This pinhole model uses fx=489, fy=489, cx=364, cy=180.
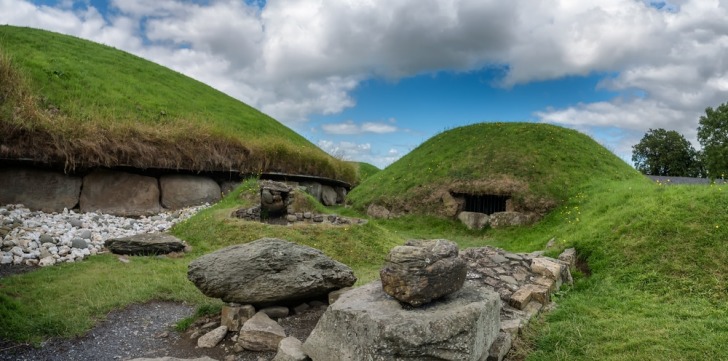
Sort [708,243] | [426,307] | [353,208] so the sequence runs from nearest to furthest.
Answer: [426,307] < [708,243] < [353,208]

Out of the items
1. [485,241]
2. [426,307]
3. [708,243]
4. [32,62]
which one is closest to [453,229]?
[485,241]

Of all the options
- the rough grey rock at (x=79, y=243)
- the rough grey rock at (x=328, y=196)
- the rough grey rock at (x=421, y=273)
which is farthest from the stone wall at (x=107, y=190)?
the rough grey rock at (x=421, y=273)

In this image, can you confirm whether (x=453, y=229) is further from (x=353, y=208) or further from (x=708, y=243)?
(x=708, y=243)

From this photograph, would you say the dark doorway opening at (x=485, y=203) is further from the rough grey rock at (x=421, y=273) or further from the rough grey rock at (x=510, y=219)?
the rough grey rock at (x=421, y=273)

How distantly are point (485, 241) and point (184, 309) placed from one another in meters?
11.7

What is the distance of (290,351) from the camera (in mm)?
6477

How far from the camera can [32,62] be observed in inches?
915

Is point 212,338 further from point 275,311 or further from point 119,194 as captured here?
point 119,194

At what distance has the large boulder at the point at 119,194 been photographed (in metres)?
17.5

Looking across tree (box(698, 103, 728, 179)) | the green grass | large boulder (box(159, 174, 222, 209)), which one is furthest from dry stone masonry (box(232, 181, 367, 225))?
tree (box(698, 103, 728, 179))

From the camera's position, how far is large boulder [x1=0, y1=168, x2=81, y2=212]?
1641cm

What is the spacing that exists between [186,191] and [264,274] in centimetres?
1271

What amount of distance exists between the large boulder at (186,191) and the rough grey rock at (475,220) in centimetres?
1018

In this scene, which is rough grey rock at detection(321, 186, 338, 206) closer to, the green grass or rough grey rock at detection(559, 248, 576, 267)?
the green grass
